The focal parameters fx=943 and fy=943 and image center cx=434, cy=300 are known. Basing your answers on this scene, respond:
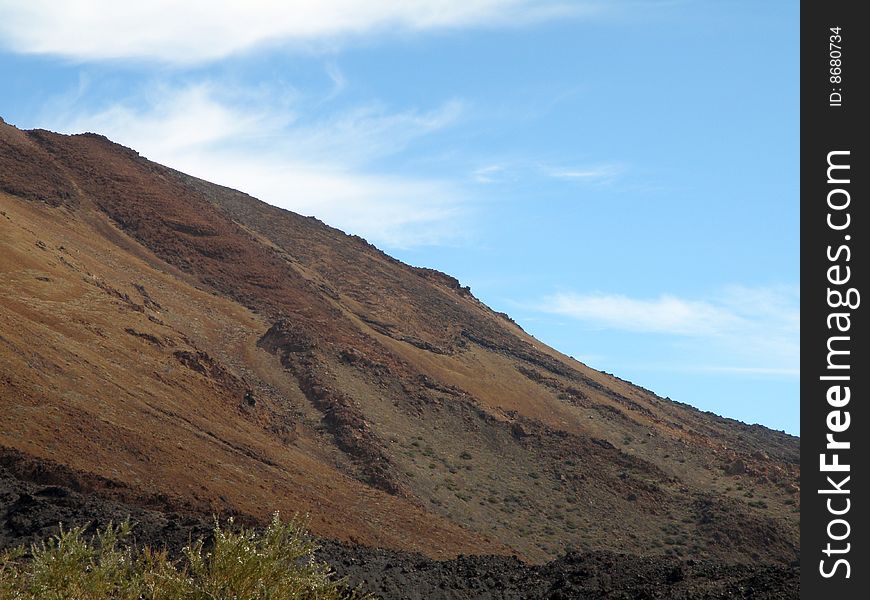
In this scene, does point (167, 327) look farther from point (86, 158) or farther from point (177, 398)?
point (86, 158)

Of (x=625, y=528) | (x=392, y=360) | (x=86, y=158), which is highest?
(x=86, y=158)

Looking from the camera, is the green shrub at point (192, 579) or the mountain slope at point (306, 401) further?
the mountain slope at point (306, 401)

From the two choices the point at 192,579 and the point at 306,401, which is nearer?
the point at 192,579

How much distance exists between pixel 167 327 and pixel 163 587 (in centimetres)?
3617

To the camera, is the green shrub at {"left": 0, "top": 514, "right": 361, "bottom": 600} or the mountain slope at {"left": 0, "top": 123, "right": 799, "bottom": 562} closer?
the green shrub at {"left": 0, "top": 514, "right": 361, "bottom": 600}

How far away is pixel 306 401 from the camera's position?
146ft

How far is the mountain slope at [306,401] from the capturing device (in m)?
30.5

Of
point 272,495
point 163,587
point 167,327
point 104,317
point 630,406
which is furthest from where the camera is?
point 630,406

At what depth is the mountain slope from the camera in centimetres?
3045

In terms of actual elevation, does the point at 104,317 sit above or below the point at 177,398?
above

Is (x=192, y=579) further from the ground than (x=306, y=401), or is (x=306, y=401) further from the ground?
(x=306, y=401)
